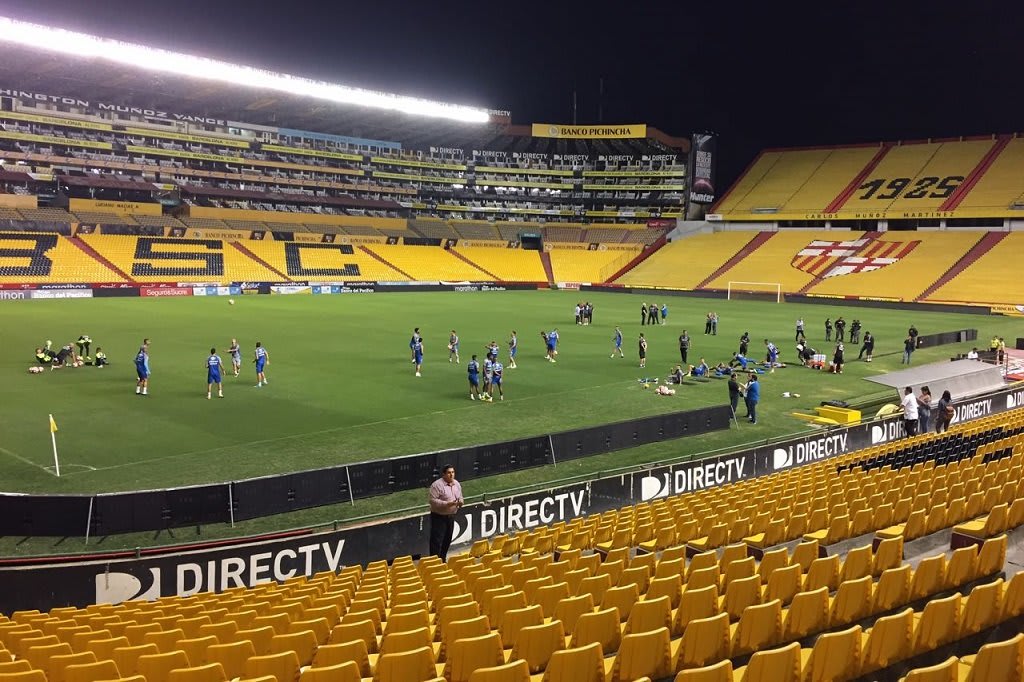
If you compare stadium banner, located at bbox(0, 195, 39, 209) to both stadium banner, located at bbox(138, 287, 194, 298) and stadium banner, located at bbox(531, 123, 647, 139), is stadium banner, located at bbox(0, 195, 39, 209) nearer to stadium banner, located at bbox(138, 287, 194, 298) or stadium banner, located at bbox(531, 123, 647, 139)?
stadium banner, located at bbox(138, 287, 194, 298)

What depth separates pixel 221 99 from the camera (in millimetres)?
72750

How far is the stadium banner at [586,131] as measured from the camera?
91.6 meters

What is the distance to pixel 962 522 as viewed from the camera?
32.4ft

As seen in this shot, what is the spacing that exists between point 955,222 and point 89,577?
81.5m

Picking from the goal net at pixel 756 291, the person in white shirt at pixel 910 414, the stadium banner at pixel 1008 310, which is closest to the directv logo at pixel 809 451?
the person in white shirt at pixel 910 414

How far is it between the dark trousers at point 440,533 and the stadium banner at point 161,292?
55.6 metres

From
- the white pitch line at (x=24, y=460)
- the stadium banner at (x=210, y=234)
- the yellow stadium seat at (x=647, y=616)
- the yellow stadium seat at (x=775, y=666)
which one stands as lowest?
the white pitch line at (x=24, y=460)

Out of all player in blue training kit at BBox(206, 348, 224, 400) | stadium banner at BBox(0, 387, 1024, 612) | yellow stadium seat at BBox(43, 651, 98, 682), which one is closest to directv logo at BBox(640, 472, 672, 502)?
stadium banner at BBox(0, 387, 1024, 612)

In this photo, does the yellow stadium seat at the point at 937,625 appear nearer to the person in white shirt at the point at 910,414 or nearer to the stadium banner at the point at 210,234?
the person in white shirt at the point at 910,414

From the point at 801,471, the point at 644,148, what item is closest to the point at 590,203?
the point at 644,148

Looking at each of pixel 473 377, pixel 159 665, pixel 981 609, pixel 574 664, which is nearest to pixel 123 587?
pixel 159 665

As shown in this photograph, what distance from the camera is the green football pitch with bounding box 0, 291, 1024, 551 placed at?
665 inches

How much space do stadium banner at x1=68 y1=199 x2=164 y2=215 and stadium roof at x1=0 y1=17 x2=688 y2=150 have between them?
9.97m

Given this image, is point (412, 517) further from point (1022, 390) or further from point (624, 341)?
point (624, 341)
